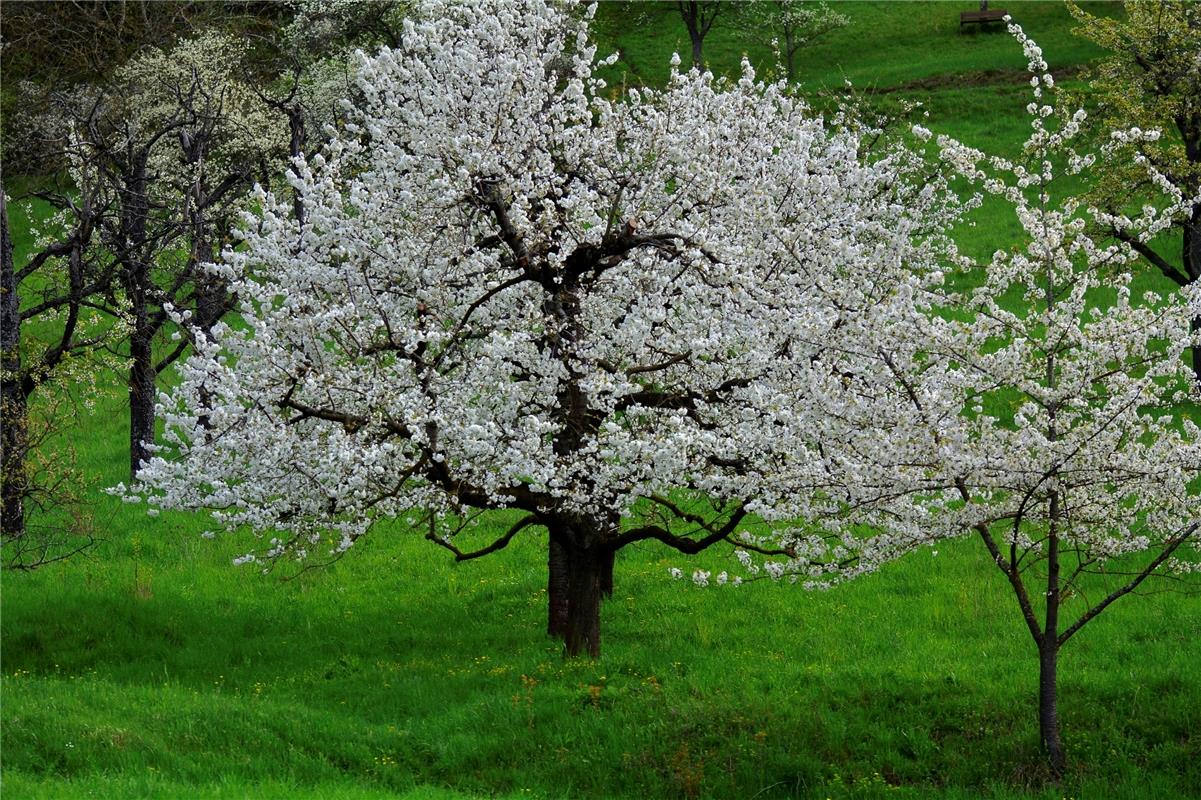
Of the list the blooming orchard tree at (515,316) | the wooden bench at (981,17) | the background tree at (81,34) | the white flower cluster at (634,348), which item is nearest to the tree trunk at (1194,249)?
the white flower cluster at (634,348)

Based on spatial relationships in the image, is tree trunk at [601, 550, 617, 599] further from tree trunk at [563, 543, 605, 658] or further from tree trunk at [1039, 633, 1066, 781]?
tree trunk at [1039, 633, 1066, 781]

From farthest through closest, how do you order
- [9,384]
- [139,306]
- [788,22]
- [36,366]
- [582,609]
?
[788,22] → [139,306] → [9,384] → [36,366] → [582,609]

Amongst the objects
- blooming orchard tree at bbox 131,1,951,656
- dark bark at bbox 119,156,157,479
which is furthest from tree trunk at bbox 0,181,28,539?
blooming orchard tree at bbox 131,1,951,656

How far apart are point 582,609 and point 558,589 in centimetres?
107

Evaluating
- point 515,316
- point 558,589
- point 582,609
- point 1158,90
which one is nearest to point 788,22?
point 1158,90

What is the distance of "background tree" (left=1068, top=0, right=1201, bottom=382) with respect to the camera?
24.2 meters

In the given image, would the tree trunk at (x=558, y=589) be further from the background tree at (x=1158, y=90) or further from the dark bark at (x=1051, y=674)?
the background tree at (x=1158, y=90)

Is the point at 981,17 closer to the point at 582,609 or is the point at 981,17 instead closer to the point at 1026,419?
the point at 582,609

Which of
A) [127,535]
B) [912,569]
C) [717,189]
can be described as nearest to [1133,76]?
[912,569]

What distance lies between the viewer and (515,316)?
15805mm

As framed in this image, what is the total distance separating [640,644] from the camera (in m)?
17.7

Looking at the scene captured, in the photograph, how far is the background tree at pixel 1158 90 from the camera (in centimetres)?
2425

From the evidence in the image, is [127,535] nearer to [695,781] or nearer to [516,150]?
[516,150]

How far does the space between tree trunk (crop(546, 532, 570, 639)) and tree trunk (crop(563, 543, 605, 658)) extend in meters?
0.49
